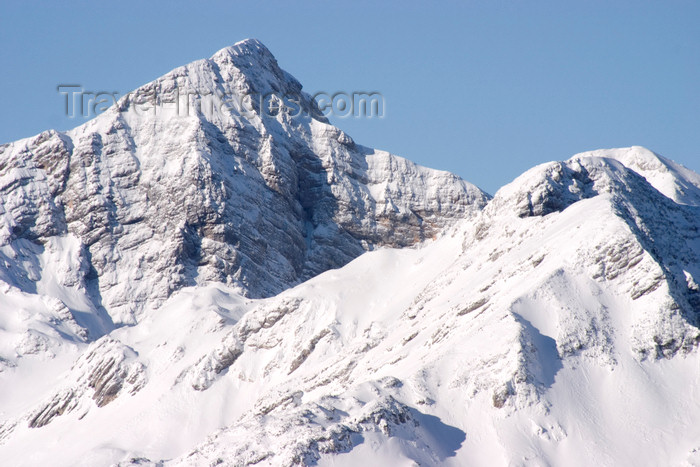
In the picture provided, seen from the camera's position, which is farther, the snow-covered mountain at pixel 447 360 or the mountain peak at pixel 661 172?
the mountain peak at pixel 661 172

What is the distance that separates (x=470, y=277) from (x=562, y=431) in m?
34.0

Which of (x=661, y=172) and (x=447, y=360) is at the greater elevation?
(x=661, y=172)

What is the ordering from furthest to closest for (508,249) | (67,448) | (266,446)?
(67,448)
(508,249)
(266,446)

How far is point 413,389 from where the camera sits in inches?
4058

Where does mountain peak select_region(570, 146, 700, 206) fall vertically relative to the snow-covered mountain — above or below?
above

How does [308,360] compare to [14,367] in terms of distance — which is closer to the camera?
[308,360]

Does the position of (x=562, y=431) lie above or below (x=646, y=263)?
below

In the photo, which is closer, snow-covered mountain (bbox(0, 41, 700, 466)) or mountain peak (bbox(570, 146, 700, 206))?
snow-covered mountain (bbox(0, 41, 700, 466))

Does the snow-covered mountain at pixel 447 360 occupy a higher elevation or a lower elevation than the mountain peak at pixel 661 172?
lower

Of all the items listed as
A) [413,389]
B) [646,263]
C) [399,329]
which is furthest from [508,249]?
[413,389]

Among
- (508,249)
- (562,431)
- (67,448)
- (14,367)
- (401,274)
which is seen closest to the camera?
(562,431)

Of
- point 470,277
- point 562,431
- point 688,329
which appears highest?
point 470,277

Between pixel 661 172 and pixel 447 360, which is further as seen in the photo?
pixel 661 172

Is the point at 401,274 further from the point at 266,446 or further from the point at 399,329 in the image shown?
the point at 266,446
